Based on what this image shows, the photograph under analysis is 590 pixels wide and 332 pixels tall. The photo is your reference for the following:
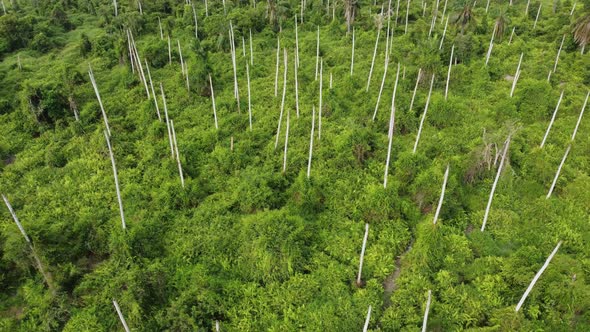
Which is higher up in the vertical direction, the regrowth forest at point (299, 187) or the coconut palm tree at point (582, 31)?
the coconut palm tree at point (582, 31)

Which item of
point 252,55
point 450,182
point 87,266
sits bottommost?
point 87,266

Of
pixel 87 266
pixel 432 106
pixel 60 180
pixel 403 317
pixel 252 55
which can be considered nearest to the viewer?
pixel 403 317

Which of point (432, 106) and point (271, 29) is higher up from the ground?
point (271, 29)

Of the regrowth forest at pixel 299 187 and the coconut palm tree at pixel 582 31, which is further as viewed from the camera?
the coconut palm tree at pixel 582 31

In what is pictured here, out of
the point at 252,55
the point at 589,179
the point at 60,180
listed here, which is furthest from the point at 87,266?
the point at 589,179

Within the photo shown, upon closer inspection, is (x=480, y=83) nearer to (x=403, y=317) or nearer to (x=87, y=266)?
(x=403, y=317)

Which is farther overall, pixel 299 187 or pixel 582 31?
pixel 582 31
